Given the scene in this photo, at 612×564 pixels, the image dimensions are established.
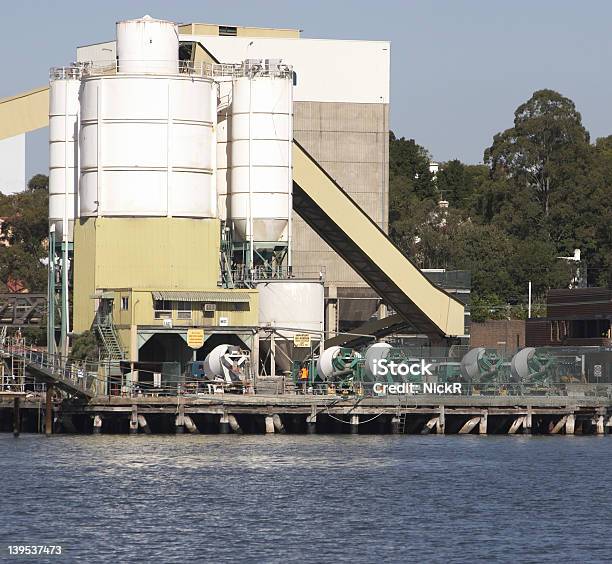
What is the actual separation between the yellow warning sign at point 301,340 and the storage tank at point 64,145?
15454mm

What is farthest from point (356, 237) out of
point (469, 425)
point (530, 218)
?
point (530, 218)

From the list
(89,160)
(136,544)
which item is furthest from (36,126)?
(136,544)

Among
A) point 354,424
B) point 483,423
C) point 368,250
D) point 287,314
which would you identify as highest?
point 368,250

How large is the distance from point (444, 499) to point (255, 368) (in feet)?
109

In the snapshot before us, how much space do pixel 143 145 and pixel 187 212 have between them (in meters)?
4.53

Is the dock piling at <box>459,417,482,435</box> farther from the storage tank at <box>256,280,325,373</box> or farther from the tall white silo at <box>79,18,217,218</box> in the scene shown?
the tall white silo at <box>79,18,217,218</box>

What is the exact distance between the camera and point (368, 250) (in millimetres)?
114938

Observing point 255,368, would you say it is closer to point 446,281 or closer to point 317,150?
point 446,281

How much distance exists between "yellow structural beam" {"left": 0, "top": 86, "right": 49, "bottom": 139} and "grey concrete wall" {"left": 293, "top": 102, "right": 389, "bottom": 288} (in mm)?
35283

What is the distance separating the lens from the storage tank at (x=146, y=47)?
352 ft

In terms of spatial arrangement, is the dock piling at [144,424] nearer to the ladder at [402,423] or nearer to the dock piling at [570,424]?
the ladder at [402,423]

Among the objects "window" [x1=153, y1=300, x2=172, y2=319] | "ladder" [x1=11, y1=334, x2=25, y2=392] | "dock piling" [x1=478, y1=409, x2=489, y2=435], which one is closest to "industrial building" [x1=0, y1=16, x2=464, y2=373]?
"window" [x1=153, y1=300, x2=172, y2=319]

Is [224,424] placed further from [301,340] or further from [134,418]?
[301,340]

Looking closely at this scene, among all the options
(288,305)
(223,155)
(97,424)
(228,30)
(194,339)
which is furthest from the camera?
(228,30)
